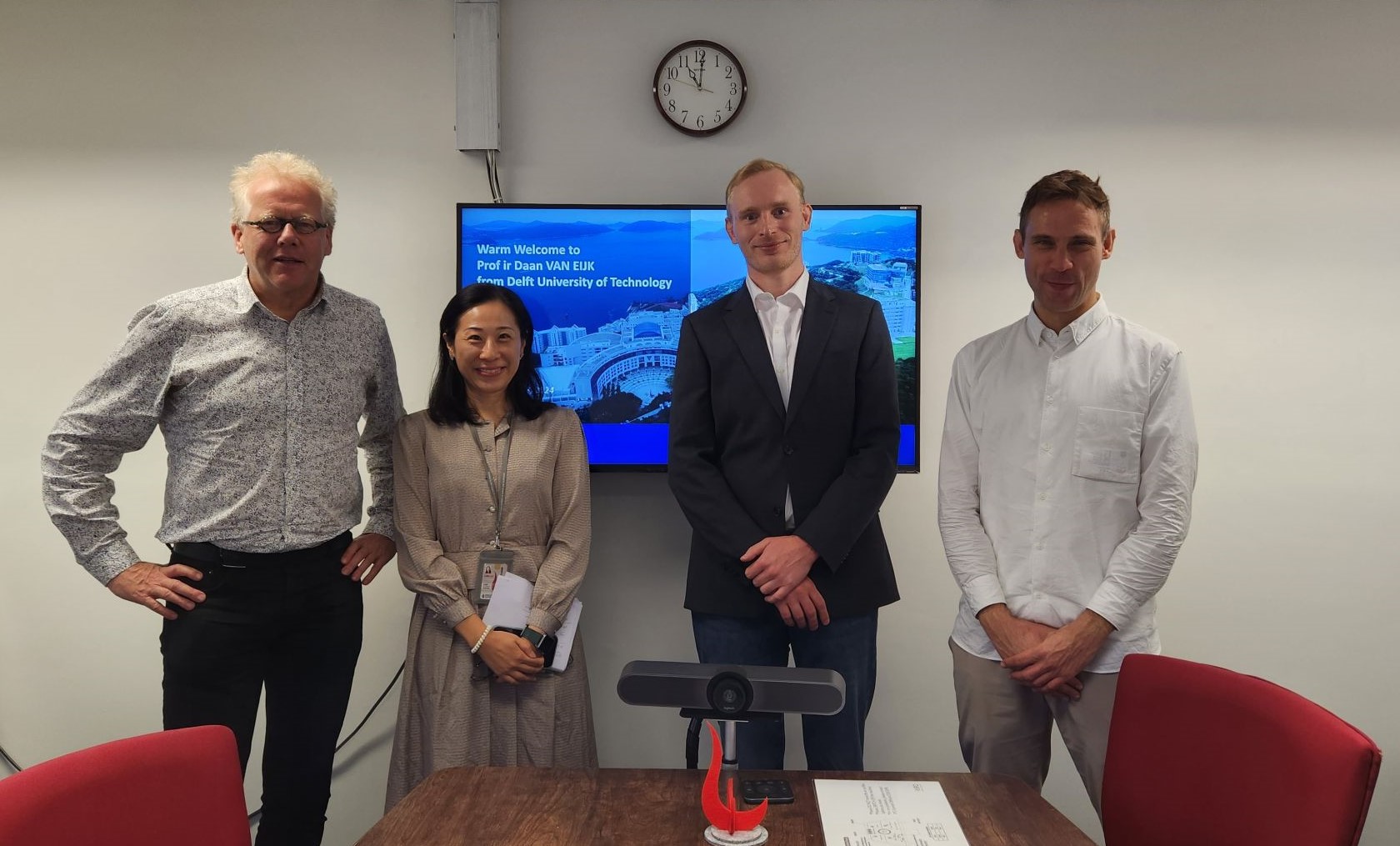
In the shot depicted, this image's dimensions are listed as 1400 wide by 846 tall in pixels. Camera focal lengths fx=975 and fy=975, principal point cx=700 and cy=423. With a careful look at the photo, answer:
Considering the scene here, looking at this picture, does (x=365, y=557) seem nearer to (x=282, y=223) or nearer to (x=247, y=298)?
(x=247, y=298)

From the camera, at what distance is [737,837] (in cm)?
135

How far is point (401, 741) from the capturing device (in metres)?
2.46

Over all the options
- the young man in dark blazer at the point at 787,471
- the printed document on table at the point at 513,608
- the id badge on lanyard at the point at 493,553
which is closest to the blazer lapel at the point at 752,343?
the young man in dark blazer at the point at 787,471

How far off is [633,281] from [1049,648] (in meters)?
1.67

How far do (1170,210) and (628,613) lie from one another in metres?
2.19

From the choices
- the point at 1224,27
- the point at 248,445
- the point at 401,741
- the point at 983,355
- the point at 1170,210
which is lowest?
the point at 401,741

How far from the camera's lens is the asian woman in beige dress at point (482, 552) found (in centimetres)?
242

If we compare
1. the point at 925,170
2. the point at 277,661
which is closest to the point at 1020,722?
the point at 277,661

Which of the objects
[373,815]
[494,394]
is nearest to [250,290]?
[494,394]

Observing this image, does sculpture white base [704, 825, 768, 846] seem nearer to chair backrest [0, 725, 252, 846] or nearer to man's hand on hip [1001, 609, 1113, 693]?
chair backrest [0, 725, 252, 846]

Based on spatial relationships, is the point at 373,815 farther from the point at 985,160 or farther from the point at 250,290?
the point at 985,160

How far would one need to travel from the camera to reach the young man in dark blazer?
225 cm

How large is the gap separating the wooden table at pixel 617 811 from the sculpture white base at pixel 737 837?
0.5 inches

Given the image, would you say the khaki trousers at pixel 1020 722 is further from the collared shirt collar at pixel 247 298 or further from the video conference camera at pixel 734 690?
A: the collared shirt collar at pixel 247 298
